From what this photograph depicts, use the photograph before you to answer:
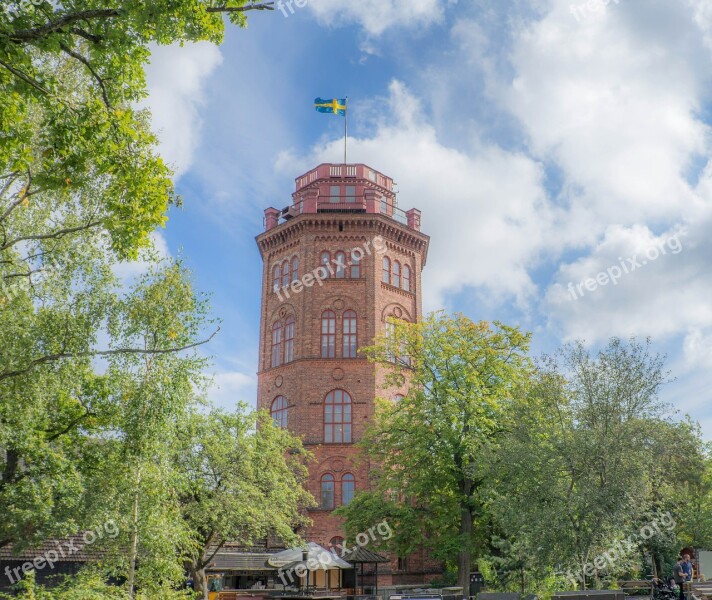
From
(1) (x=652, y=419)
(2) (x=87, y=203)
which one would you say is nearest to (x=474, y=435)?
(1) (x=652, y=419)

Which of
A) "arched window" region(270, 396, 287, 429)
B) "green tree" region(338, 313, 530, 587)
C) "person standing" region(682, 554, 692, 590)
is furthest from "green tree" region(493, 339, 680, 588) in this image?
"arched window" region(270, 396, 287, 429)

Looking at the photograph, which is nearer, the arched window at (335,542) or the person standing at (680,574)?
the person standing at (680,574)

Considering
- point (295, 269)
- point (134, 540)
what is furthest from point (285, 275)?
point (134, 540)

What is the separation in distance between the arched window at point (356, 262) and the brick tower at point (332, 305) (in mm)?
67

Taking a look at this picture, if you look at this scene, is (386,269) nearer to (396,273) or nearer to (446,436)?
(396,273)

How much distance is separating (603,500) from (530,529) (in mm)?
2325

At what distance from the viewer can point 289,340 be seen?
4562 cm

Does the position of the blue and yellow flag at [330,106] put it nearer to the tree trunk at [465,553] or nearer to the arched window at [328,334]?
the arched window at [328,334]

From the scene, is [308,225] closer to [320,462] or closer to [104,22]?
[320,462]

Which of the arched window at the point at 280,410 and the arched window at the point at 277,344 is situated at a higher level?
the arched window at the point at 277,344

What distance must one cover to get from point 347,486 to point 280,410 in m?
6.68

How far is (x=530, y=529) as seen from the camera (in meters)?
20.2

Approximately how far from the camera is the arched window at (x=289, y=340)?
45.2 meters

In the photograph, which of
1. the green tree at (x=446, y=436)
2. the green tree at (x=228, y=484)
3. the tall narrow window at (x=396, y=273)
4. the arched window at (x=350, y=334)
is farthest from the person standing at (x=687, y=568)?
the tall narrow window at (x=396, y=273)
